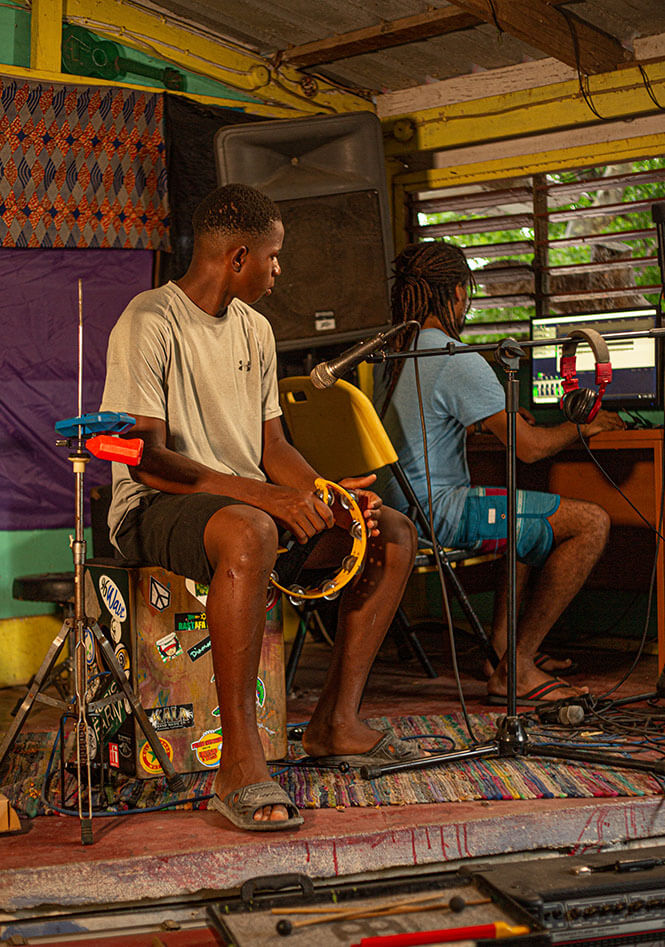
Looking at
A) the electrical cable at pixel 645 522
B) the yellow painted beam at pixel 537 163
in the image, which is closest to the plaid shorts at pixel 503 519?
the electrical cable at pixel 645 522

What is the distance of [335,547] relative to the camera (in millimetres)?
2785

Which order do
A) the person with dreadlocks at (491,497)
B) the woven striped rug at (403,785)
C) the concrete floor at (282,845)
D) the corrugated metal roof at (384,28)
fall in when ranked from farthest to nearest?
the corrugated metal roof at (384,28) < the person with dreadlocks at (491,497) < the woven striped rug at (403,785) < the concrete floor at (282,845)

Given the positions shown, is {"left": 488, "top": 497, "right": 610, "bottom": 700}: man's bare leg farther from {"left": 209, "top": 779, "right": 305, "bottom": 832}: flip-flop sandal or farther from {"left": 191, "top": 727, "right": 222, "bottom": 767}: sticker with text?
{"left": 209, "top": 779, "right": 305, "bottom": 832}: flip-flop sandal

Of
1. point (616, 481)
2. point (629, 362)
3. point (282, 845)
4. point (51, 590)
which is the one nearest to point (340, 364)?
point (282, 845)

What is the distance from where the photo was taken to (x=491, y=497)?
3512 millimetres

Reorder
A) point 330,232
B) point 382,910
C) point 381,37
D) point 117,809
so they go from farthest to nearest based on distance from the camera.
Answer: point 381,37
point 330,232
point 117,809
point 382,910

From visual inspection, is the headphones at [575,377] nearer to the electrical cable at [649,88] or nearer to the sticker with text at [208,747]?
the sticker with text at [208,747]

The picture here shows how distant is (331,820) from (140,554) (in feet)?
2.61

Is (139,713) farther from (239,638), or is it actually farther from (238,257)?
(238,257)

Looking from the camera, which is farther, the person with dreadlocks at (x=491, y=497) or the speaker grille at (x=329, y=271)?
the speaker grille at (x=329, y=271)

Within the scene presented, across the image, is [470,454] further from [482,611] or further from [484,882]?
[484,882]

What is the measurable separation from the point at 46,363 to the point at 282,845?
267cm

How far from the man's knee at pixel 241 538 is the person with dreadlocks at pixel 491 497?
125cm

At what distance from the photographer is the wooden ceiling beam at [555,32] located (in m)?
4.04
